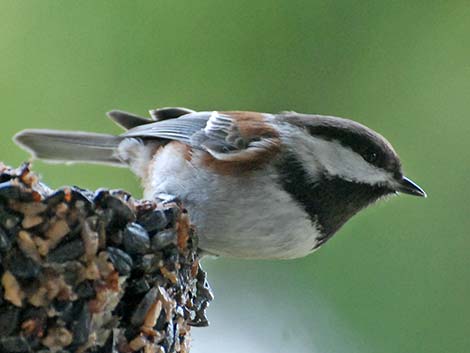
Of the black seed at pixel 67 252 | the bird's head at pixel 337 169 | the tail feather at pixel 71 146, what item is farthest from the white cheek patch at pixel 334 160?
the black seed at pixel 67 252

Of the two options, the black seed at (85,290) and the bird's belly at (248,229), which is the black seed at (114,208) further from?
the bird's belly at (248,229)

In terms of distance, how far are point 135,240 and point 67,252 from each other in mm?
132

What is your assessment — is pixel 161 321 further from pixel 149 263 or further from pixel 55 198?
pixel 55 198

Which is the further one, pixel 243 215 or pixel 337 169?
pixel 337 169

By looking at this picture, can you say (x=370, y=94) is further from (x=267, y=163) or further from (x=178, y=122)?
(x=178, y=122)

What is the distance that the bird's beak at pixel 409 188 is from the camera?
2186 millimetres

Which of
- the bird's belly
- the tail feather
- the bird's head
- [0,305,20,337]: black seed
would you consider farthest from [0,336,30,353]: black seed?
the tail feather

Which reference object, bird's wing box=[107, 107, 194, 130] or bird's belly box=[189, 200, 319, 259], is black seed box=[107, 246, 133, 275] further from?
bird's wing box=[107, 107, 194, 130]

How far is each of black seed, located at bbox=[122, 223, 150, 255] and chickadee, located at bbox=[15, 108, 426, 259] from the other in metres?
0.67

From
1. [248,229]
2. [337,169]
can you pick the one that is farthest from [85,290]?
[337,169]

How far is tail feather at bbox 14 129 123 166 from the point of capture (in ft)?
7.58

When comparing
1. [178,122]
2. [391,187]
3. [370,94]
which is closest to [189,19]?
[178,122]

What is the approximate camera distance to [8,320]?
3.83 ft

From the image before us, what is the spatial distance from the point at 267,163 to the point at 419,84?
545 mm
